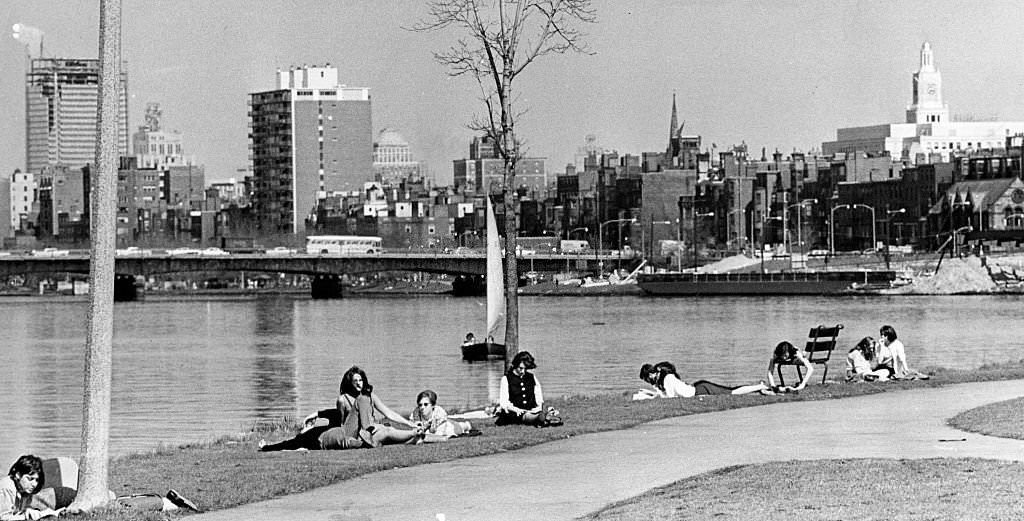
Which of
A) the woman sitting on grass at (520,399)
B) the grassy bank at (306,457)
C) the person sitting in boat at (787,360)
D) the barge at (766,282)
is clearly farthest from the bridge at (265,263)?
the woman sitting on grass at (520,399)

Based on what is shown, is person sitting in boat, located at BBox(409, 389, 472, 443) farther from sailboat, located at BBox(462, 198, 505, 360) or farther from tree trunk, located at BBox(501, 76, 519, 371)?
sailboat, located at BBox(462, 198, 505, 360)

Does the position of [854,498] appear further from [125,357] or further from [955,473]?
[125,357]

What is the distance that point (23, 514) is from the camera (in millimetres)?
16109

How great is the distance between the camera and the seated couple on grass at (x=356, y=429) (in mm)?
21281

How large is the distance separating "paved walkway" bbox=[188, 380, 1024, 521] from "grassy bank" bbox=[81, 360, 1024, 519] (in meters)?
0.34

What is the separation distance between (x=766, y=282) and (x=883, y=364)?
435 ft

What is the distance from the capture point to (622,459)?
767 inches

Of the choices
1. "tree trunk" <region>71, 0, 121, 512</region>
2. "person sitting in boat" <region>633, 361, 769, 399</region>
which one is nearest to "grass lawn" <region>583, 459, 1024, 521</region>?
"tree trunk" <region>71, 0, 121, 512</region>

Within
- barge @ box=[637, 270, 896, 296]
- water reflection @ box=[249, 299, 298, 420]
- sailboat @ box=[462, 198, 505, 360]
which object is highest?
sailboat @ box=[462, 198, 505, 360]

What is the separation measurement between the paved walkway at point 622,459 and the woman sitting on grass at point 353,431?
5.41 ft

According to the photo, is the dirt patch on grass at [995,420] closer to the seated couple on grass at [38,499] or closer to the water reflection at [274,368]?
the seated couple on grass at [38,499]

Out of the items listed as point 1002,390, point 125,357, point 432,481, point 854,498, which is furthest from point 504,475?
point 125,357

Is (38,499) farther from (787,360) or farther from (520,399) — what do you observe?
(787,360)

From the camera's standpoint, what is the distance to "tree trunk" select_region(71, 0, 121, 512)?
15.5 m
